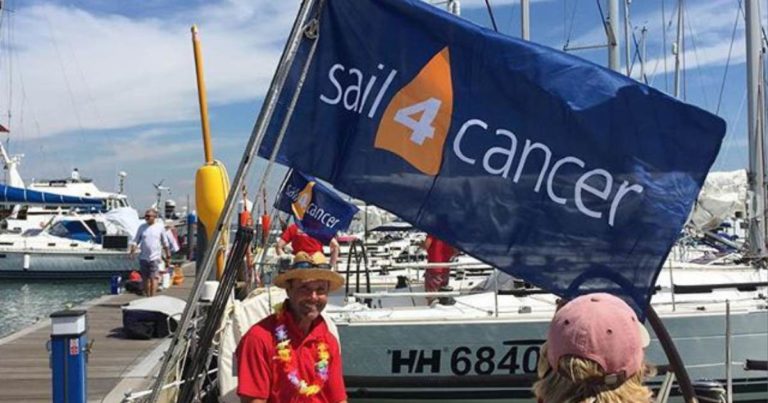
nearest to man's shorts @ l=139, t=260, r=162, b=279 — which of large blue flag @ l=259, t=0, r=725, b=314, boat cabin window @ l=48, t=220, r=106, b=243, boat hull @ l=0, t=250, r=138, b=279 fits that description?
large blue flag @ l=259, t=0, r=725, b=314

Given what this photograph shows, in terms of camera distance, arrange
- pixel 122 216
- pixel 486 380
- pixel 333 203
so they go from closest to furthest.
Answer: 1. pixel 486 380
2. pixel 333 203
3. pixel 122 216

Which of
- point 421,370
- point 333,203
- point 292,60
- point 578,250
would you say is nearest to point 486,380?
point 421,370

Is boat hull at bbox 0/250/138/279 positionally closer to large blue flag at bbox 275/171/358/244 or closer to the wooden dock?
large blue flag at bbox 275/171/358/244

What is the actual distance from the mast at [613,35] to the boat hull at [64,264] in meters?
23.7

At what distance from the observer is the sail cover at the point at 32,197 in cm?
3709

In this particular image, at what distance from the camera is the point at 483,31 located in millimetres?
4004

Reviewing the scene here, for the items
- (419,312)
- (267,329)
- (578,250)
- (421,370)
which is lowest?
(421,370)

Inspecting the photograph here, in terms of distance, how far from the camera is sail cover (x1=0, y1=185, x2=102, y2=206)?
37094 millimetres

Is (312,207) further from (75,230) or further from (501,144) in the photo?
(75,230)

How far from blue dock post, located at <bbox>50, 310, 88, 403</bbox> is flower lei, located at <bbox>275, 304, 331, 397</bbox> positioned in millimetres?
2634

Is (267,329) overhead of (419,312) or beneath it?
overhead

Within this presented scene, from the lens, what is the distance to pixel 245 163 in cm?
372

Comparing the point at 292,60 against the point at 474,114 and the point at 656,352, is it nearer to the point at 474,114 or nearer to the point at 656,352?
the point at 474,114

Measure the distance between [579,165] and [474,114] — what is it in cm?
59
